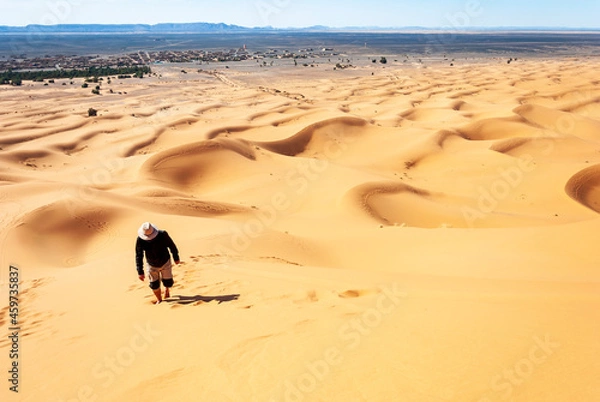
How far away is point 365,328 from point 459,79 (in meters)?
61.3

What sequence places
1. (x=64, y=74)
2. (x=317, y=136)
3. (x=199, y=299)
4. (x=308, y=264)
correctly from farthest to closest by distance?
(x=64, y=74) → (x=317, y=136) → (x=308, y=264) → (x=199, y=299)

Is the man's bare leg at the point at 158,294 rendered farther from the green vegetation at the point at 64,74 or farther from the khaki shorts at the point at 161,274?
the green vegetation at the point at 64,74

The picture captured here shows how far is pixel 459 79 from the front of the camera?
58.9m

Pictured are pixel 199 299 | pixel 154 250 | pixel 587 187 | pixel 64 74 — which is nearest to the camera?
pixel 154 250

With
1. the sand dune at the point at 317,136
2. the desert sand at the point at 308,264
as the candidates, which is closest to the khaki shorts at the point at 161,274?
the desert sand at the point at 308,264

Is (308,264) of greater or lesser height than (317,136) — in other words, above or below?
above

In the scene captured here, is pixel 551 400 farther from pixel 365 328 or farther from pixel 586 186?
pixel 586 186

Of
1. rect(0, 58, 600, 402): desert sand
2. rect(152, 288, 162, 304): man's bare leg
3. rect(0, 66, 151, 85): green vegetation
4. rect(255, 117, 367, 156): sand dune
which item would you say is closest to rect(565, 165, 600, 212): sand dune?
rect(0, 58, 600, 402): desert sand

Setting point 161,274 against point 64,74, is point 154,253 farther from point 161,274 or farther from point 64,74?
point 64,74

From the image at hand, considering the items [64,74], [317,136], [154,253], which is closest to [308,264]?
[154,253]

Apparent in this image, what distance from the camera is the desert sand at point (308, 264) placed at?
3967 mm

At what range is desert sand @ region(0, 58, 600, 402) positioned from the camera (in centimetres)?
397

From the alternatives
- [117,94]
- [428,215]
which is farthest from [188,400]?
[117,94]

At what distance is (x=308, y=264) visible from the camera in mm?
9461
